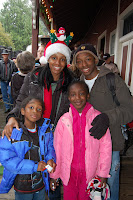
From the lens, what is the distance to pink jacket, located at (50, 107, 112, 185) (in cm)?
147

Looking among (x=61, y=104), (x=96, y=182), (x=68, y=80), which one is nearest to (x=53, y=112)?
(x=61, y=104)

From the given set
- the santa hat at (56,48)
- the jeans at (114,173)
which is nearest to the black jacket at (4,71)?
the santa hat at (56,48)

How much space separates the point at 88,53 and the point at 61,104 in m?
0.60

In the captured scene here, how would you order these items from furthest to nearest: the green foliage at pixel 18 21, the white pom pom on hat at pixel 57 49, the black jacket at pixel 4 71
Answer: the green foliage at pixel 18 21 → the black jacket at pixel 4 71 → the white pom pom on hat at pixel 57 49

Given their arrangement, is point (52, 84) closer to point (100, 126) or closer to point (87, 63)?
point (87, 63)

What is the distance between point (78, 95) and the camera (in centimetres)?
153

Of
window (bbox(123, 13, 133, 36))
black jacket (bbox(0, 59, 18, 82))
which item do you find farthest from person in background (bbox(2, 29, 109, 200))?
black jacket (bbox(0, 59, 18, 82))

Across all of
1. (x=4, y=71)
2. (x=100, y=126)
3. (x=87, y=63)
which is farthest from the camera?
(x=4, y=71)

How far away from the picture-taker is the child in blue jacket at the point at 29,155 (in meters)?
1.35

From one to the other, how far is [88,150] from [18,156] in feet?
2.10

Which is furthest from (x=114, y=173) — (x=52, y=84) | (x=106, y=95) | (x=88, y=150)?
(x=52, y=84)

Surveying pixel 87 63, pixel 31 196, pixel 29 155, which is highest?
pixel 87 63

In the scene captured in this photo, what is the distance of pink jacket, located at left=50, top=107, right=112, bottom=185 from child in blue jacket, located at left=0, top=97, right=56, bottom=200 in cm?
10

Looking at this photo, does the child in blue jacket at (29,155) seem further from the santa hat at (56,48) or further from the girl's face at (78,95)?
the santa hat at (56,48)
